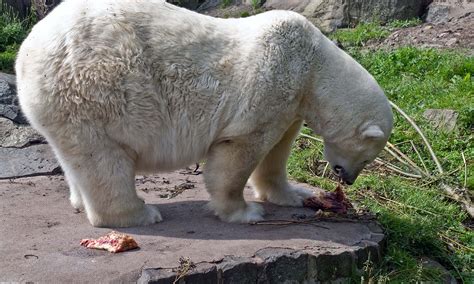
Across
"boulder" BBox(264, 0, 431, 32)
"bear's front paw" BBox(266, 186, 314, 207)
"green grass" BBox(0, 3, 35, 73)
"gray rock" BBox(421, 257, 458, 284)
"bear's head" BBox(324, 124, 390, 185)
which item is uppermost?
"bear's head" BBox(324, 124, 390, 185)

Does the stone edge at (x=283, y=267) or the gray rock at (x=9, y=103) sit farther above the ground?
the stone edge at (x=283, y=267)

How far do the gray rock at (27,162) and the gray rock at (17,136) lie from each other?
0.39 ft

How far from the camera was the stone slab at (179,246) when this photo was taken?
3.96 m

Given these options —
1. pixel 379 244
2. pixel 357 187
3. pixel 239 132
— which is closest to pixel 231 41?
pixel 239 132

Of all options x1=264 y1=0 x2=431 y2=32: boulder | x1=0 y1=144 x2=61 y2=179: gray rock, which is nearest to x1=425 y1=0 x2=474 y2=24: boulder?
x1=264 y1=0 x2=431 y2=32: boulder

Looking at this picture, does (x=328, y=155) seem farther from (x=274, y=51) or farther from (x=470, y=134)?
(x=470, y=134)

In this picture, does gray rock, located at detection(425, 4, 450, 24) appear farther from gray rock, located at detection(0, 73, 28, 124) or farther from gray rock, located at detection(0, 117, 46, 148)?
gray rock, located at detection(0, 117, 46, 148)

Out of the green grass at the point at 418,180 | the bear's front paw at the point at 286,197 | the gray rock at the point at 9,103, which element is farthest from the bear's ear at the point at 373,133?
the gray rock at the point at 9,103

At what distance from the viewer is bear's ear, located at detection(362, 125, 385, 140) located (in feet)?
16.7

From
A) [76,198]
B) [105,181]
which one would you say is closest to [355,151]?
[105,181]

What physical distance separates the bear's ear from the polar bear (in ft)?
0.05

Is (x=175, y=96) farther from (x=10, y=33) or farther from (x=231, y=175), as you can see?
(x=10, y=33)

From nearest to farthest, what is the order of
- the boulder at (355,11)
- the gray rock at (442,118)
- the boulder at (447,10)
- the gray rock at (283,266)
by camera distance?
the gray rock at (283,266) → the gray rock at (442,118) → the boulder at (447,10) → the boulder at (355,11)

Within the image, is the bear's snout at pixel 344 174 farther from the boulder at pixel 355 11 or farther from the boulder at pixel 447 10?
the boulder at pixel 355 11
